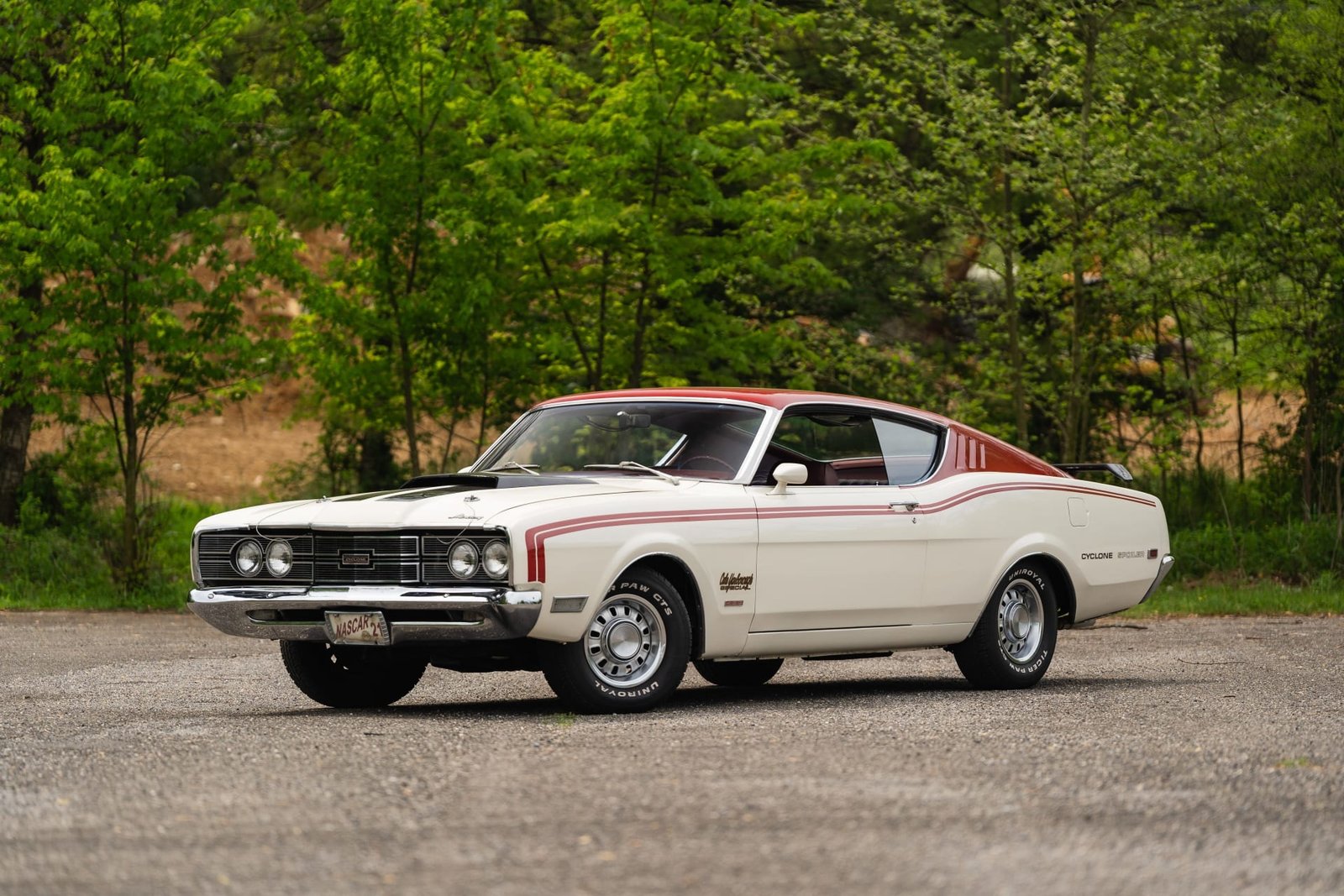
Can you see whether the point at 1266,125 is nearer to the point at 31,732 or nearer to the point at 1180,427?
the point at 1180,427

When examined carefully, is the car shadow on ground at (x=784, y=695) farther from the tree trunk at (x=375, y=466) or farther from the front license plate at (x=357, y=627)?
the tree trunk at (x=375, y=466)

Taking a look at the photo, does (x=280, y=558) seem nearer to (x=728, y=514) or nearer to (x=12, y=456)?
(x=728, y=514)

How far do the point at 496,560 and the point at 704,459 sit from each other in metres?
1.72

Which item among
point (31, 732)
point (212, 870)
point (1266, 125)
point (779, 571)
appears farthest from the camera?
point (1266, 125)

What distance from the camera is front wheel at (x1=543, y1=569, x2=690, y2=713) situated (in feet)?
30.5

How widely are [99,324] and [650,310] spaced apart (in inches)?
226

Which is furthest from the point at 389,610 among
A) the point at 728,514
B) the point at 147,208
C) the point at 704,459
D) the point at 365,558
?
the point at 147,208

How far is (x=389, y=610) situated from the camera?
30.2 feet

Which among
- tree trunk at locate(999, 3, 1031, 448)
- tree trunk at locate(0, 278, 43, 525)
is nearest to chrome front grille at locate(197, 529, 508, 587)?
tree trunk at locate(999, 3, 1031, 448)

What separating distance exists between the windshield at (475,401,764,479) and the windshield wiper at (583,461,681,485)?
20mm

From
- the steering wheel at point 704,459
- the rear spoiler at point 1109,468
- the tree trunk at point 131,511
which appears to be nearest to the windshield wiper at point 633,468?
the steering wheel at point 704,459

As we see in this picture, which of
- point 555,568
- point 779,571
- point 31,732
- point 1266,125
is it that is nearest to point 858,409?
point 779,571

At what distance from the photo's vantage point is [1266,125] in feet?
70.6

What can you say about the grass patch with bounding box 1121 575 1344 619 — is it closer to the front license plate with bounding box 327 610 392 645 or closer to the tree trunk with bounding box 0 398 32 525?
the front license plate with bounding box 327 610 392 645
